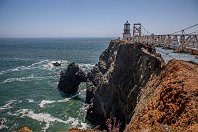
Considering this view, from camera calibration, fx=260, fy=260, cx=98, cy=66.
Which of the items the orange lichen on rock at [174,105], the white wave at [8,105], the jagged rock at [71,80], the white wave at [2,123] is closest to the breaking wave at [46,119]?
the white wave at [2,123]

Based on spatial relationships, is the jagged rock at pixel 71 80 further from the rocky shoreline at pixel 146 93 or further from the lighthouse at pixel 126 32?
the lighthouse at pixel 126 32

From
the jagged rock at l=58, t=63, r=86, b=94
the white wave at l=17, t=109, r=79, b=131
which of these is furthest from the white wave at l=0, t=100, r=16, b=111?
the jagged rock at l=58, t=63, r=86, b=94

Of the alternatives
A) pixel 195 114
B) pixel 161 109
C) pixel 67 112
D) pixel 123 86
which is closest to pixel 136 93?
pixel 123 86

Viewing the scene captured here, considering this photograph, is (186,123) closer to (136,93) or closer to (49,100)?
(136,93)

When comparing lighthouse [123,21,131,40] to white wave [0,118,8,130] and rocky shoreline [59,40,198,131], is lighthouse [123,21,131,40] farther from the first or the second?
white wave [0,118,8,130]

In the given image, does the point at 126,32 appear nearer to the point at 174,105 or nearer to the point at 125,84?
the point at 125,84

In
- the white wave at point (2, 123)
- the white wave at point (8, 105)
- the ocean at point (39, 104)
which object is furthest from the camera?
the white wave at point (8, 105)
